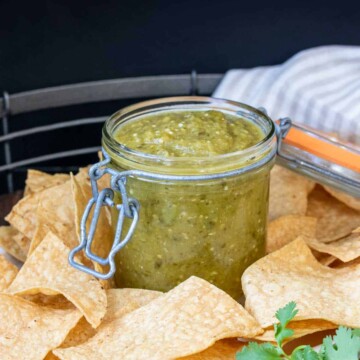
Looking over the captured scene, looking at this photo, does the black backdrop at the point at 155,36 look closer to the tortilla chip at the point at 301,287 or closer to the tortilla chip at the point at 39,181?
the tortilla chip at the point at 39,181

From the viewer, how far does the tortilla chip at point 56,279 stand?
114cm

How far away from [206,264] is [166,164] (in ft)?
0.62

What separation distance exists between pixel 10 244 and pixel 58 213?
0.11m

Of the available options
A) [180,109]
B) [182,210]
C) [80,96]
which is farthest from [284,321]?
[80,96]

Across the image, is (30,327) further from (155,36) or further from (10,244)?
(155,36)

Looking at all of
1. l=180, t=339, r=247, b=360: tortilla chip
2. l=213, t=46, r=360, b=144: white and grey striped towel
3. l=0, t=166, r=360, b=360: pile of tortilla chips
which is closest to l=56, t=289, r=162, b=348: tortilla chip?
l=0, t=166, r=360, b=360: pile of tortilla chips

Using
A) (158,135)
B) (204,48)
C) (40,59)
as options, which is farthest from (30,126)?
(158,135)

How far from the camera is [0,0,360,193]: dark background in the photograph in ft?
5.94

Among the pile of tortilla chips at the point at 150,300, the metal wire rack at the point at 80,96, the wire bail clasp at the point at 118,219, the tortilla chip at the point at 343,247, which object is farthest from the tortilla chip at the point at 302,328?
the metal wire rack at the point at 80,96

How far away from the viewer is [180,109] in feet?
4.42

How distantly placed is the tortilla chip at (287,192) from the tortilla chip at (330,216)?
0.18ft

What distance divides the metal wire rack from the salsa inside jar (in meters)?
0.55

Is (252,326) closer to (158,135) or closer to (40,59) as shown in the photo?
(158,135)

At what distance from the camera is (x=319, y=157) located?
1.37m
